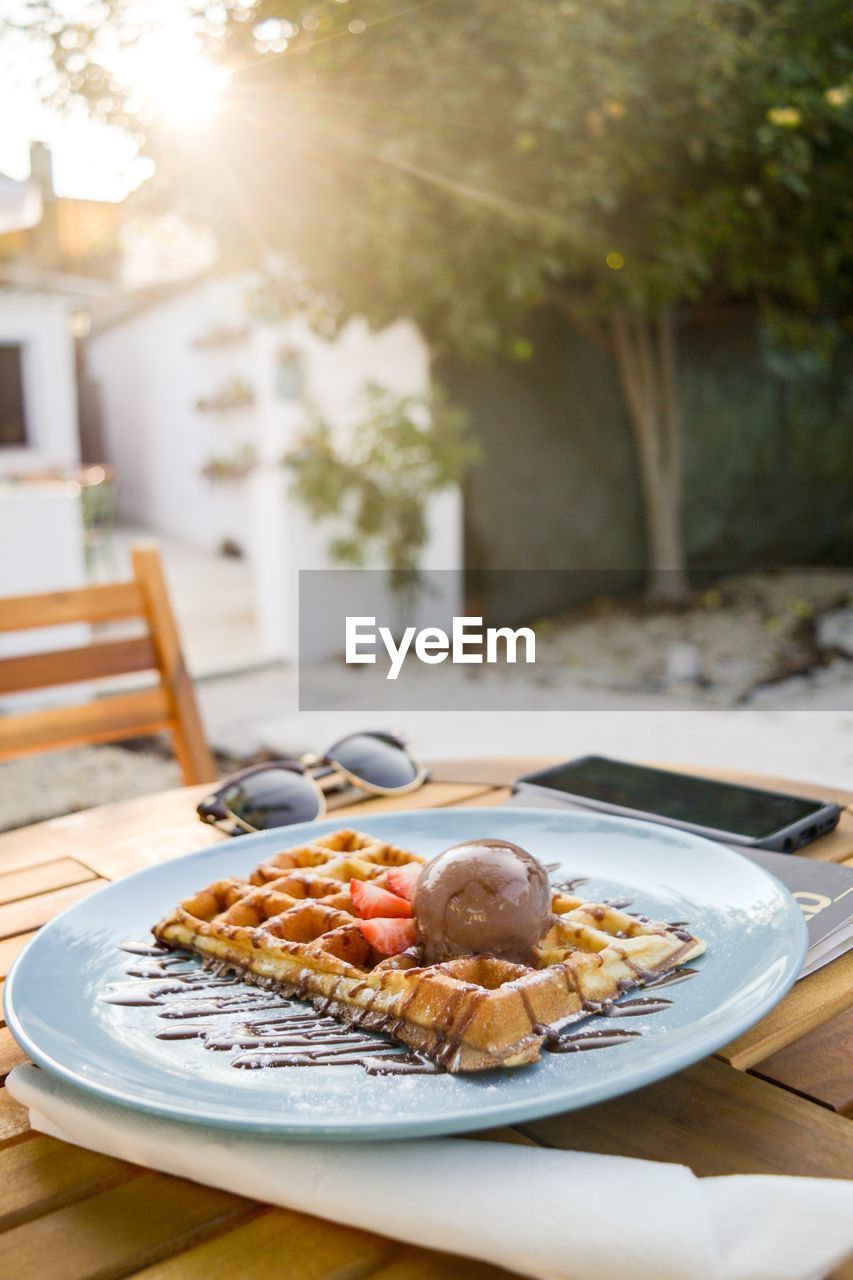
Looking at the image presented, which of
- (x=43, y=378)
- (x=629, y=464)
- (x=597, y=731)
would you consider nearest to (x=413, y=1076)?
(x=597, y=731)

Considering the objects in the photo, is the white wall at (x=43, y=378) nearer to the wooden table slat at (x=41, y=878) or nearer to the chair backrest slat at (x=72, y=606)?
the chair backrest slat at (x=72, y=606)

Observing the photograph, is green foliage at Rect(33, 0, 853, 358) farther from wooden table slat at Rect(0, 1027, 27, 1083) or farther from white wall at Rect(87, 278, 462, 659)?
wooden table slat at Rect(0, 1027, 27, 1083)

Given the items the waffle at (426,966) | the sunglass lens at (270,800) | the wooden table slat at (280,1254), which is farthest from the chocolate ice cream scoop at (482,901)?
the sunglass lens at (270,800)

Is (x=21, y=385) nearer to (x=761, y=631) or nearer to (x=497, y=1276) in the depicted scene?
(x=761, y=631)

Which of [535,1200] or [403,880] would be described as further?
[403,880]

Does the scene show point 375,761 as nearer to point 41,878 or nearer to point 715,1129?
point 41,878
